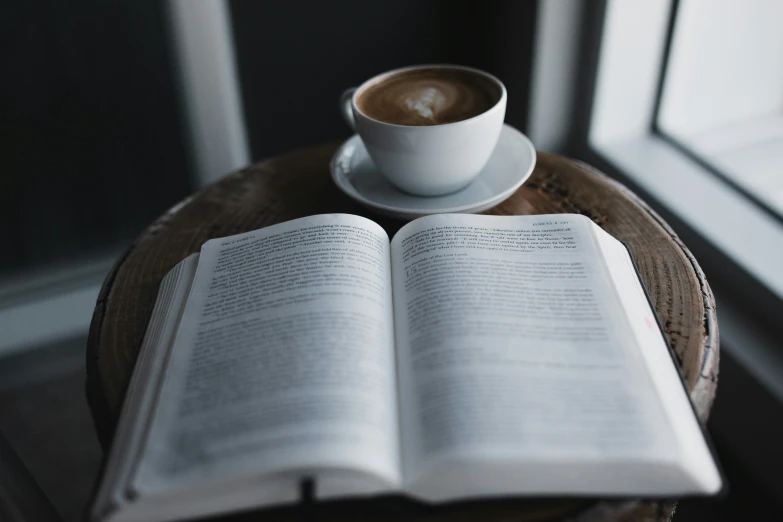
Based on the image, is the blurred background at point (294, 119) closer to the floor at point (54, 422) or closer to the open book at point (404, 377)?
the floor at point (54, 422)

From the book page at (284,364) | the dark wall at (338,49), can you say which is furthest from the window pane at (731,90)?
the book page at (284,364)

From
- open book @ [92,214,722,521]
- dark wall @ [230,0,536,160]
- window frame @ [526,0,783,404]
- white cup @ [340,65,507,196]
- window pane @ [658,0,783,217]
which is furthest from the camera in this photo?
dark wall @ [230,0,536,160]

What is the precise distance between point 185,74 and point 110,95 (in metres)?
0.13

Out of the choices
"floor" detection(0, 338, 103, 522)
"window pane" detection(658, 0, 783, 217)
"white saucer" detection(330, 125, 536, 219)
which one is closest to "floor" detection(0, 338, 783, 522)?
"floor" detection(0, 338, 103, 522)

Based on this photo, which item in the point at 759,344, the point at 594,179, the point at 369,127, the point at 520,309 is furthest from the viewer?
the point at 759,344

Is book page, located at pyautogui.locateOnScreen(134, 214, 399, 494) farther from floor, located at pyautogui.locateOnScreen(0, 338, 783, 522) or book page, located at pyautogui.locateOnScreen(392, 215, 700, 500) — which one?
floor, located at pyautogui.locateOnScreen(0, 338, 783, 522)

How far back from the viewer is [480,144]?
0.61 meters

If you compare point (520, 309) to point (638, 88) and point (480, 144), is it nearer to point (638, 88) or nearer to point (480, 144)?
point (480, 144)

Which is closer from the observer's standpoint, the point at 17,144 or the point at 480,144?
the point at 480,144

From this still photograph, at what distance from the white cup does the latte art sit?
0.06 ft

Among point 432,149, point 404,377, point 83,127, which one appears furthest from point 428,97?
point 83,127

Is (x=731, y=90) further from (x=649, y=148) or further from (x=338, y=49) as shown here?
(x=338, y=49)

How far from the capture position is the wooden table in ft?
1.29

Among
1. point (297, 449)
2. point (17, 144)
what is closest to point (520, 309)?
point (297, 449)
